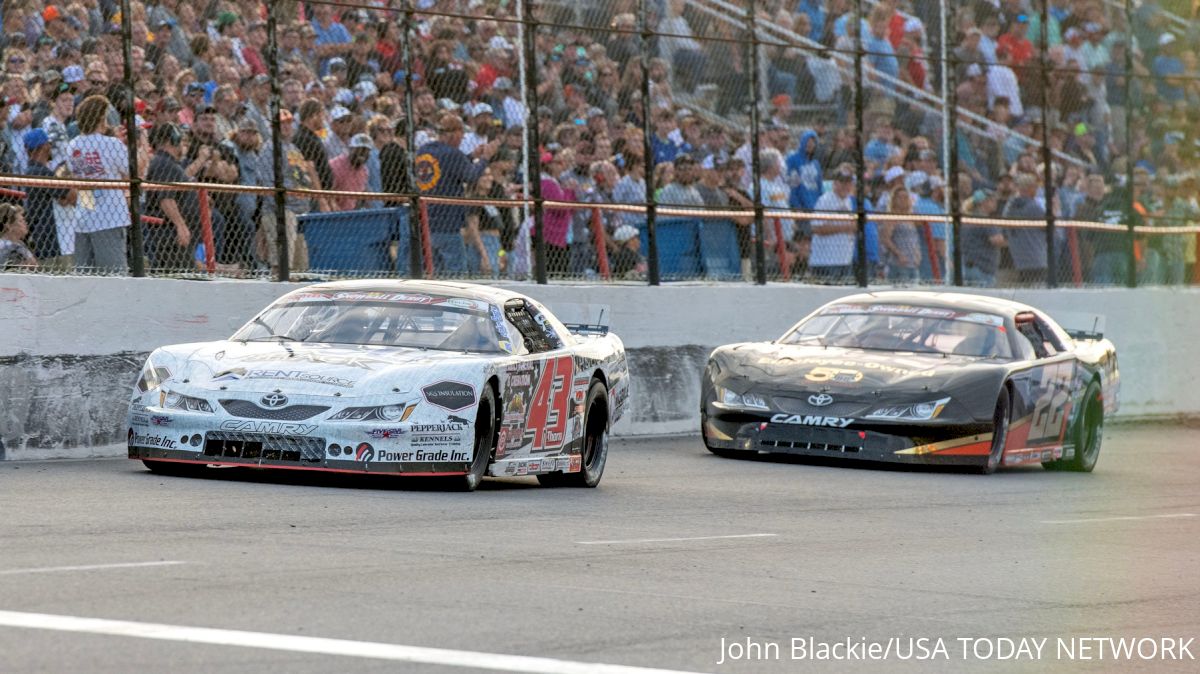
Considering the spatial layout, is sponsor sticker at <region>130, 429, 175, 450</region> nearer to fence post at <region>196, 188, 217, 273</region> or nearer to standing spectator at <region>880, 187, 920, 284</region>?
fence post at <region>196, 188, 217, 273</region>

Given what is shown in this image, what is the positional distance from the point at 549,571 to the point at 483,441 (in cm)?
357

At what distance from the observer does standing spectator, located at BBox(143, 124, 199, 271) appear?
14.9m

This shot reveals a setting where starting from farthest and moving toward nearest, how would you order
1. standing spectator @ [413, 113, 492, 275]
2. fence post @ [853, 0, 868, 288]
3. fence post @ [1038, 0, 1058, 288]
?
1. fence post @ [1038, 0, 1058, 288]
2. fence post @ [853, 0, 868, 288]
3. standing spectator @ [413, 113, 492, 275]

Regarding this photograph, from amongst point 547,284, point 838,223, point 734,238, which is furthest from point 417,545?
point 838,223

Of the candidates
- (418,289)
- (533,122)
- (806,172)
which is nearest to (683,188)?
(806,172)

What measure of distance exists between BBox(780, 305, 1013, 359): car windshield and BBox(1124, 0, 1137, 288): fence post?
892 cm

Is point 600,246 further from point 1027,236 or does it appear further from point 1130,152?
point 1130,152

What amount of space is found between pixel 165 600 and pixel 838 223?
15.2 metres

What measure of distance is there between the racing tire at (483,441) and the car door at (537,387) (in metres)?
0.10

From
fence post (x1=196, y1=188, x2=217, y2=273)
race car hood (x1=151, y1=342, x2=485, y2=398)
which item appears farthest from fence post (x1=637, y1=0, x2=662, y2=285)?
race car hood (x1=151, y1=342, x2=485, y2=398)

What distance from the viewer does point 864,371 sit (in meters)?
16.0

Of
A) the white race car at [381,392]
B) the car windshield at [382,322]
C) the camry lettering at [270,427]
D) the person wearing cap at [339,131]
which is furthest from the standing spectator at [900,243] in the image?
the camry lettering at [270,427]

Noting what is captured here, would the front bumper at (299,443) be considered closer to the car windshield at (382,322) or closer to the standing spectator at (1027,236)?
the car windshield at (382,322)

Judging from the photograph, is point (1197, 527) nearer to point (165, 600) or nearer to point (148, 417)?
point (148, 417)
